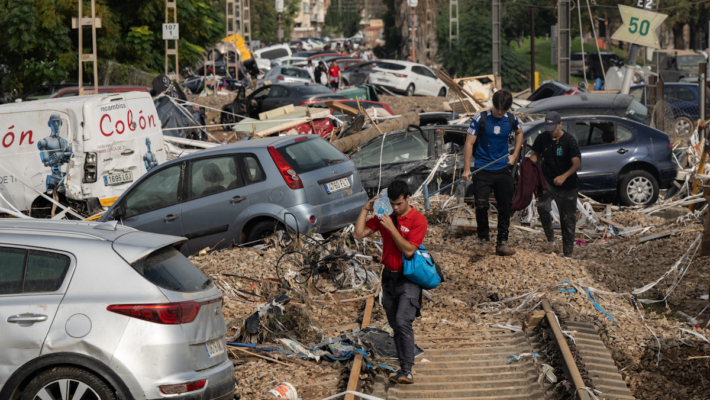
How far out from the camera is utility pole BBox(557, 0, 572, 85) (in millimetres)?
21109

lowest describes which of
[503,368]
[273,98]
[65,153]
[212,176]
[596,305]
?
[503,368]

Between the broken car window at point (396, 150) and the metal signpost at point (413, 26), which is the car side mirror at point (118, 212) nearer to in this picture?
the broken car window at point (396, 150)

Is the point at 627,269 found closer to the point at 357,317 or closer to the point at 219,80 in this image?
the point at 357,317

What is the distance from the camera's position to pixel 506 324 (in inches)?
302

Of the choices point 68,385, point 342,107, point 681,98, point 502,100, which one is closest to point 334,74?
point 681,98

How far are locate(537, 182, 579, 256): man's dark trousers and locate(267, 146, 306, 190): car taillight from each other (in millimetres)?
3117

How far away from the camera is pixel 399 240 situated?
223 inches

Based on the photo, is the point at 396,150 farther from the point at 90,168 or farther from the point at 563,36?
the point at 563,36

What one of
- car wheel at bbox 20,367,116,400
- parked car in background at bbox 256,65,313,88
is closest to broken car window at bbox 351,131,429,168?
car wheel at bbox 20,367,116,400

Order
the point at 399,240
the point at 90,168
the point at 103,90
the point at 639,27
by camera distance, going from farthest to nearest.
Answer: the point at 103,90
the point at 639,27
the point at 90,168
the point at 399,240

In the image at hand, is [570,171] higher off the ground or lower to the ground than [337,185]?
higher

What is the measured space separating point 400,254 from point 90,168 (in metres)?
7.20

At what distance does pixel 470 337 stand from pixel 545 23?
222 feet

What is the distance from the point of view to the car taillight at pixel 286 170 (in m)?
9.54
